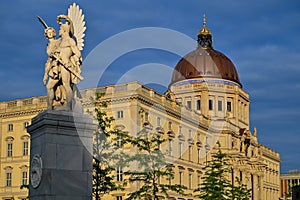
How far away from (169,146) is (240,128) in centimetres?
3333

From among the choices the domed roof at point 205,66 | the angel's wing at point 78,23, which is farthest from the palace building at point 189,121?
the angel's wing at point 78,23

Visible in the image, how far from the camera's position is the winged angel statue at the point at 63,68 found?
17.6 m

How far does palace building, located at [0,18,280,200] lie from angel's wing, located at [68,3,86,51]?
3515cm

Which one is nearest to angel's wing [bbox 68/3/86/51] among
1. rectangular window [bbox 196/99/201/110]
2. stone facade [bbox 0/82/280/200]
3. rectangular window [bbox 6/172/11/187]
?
stone facade [bbox 0/82/280/200]

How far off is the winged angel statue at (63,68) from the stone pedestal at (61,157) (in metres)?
0.62

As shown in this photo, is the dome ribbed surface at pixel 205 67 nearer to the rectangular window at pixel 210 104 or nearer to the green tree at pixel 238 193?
the rectangular window at pixel 210 104

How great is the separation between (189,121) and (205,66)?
1048 inches

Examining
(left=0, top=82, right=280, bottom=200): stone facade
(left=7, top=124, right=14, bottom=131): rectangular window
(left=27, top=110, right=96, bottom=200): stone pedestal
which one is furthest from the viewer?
(left=7, top=124, right=14, bottom=131): rectangular window

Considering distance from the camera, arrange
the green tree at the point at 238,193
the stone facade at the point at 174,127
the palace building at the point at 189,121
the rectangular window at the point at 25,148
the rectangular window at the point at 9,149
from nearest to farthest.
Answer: the green tree at the point at 238,193, the stone facade at the point at 174,127, the palace building at the point at 189,121, the rectangular window at the point at 25,148, the rectangular window at the point at 9,149

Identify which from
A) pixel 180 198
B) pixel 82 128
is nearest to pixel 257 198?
pixel 180 198

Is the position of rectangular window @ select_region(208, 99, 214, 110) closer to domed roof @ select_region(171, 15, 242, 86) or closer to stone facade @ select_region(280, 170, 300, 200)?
domed roof @ select_region(171, 15, 242, 86)

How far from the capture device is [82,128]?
1731 centimetres

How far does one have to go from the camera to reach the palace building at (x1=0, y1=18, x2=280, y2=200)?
6650cm

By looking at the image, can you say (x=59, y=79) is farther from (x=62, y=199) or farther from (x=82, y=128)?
(x=62, y=199)
